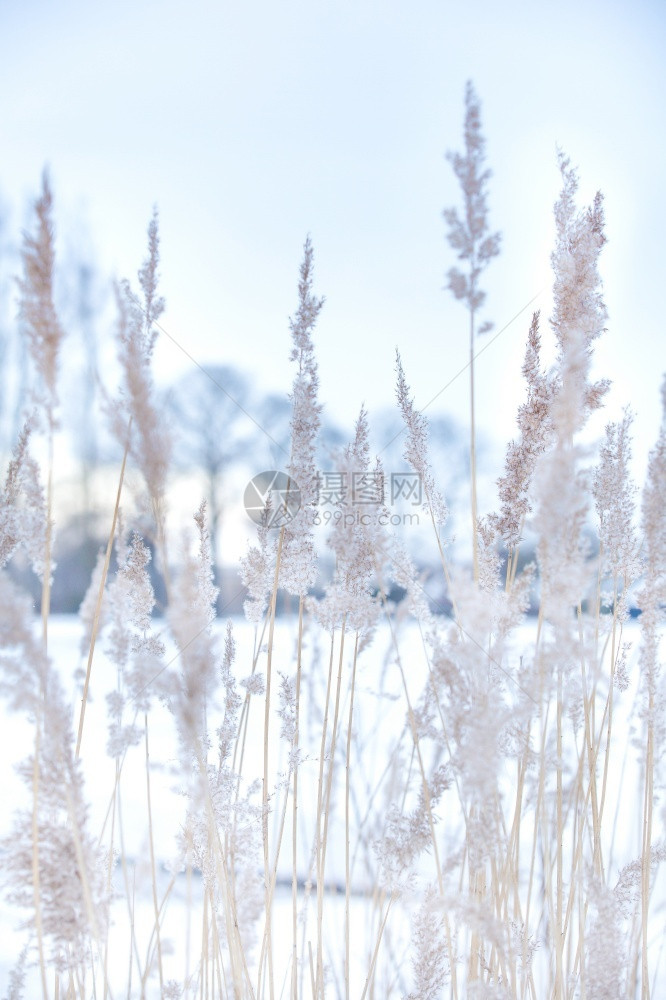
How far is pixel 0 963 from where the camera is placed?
54.6 inches

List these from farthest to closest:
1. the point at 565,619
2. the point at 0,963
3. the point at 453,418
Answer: the point at 453,418 → the point at 0,963 → the point at 565,619

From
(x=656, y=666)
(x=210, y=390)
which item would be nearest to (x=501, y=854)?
(x=656, y=666)

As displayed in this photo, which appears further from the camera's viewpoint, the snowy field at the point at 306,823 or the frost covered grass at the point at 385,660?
the snowy field at the point at 306,823

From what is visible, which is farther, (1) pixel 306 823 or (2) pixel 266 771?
(1) pixel 306 823

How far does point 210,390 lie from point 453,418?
4.73ft

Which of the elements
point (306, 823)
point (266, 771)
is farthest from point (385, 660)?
point (306, 823)

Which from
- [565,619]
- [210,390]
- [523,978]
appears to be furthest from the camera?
[210,390]

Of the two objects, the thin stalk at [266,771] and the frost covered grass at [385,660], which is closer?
the frost covered grass at [385,660]

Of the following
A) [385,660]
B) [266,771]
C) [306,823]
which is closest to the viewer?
[266,771]

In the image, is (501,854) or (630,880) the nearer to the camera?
(501,854)

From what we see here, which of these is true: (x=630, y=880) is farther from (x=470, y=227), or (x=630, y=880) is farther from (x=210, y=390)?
(x=210, y=390)

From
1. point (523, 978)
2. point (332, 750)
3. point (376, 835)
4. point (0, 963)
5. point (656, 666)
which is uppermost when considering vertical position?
point (656, 666)

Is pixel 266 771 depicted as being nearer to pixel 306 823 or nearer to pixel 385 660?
pixel 385 660

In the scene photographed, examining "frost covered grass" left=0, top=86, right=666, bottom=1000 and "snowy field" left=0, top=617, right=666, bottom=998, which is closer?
"frost covered grass" left=0, top=86, right=666, bottom=1000
